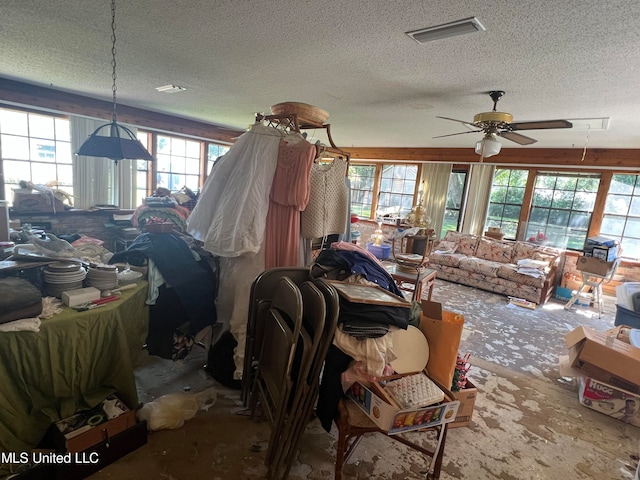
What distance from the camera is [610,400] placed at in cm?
231

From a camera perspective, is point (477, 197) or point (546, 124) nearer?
point (546, 124)

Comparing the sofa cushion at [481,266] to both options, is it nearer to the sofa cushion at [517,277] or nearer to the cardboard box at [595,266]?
the sofa cushion at [517,277]

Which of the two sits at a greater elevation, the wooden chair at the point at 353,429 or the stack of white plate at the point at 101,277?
the stack of white plate at the point at 101,277

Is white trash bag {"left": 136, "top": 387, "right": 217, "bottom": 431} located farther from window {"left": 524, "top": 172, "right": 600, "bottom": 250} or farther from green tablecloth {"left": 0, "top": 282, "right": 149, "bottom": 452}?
window {"left": 524, "top": 172, "right": 600, "bottom": 250}

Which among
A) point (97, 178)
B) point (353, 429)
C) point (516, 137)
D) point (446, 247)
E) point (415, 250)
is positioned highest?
point (516, 137)

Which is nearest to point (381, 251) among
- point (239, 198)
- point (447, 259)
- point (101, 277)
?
point (447, 259)

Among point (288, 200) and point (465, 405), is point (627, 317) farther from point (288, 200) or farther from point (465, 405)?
point (288, 200)

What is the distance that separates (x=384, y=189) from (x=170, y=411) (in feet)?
21.3

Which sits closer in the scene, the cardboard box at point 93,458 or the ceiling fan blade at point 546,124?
the cardboard box at point 93,458

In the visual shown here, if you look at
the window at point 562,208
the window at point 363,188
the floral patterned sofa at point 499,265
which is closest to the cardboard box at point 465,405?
the floral patterned sofa at point 499,265

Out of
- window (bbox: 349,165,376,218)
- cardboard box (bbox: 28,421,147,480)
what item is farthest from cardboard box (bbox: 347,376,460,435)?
window (bbox: 349,165,376,218)

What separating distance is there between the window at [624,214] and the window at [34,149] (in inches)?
310

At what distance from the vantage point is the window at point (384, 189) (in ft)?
23.5

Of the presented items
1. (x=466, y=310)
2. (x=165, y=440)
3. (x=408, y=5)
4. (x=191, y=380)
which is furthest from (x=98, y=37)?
(x=466, y=310)
